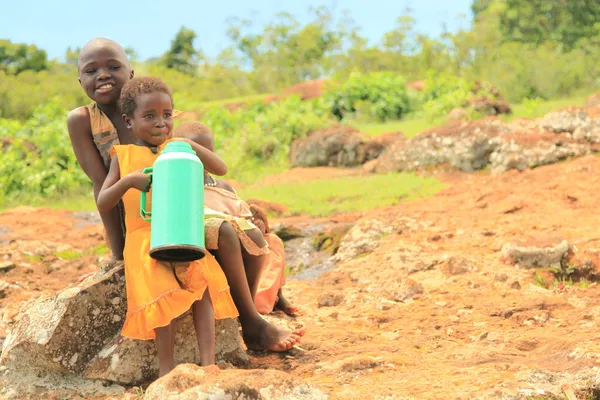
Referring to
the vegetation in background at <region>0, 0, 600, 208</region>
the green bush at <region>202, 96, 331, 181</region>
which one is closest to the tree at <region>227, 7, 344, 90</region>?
the vegetation in background at <region>0, 0, 600, 208</region>

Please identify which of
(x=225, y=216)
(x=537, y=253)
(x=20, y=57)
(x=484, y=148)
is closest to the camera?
(x=225, y=216)

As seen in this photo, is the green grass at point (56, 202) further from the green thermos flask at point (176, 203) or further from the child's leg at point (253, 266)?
the green thermos flask at point (176, 203)

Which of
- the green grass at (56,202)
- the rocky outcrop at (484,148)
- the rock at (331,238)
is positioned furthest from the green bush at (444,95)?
the rock at (331,238)

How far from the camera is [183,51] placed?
39.2 meters

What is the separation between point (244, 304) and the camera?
3.69 m

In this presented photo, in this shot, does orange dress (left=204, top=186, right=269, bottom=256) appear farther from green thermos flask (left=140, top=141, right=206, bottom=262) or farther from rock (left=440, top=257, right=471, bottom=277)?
rock (left=440, top=257, right=471, bottom=277)

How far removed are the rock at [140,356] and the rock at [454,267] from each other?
257 cm

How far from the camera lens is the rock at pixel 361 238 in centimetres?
693

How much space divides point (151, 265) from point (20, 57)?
102ft

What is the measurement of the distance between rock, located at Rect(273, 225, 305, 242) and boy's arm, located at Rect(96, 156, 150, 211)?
4.65m

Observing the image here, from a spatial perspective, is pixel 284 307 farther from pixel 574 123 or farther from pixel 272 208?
pixel 574 123

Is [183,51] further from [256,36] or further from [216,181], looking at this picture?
[216,181]

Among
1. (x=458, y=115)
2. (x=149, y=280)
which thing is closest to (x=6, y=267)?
(x=149, y=280)

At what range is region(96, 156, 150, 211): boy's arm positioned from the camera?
307 centimetres
